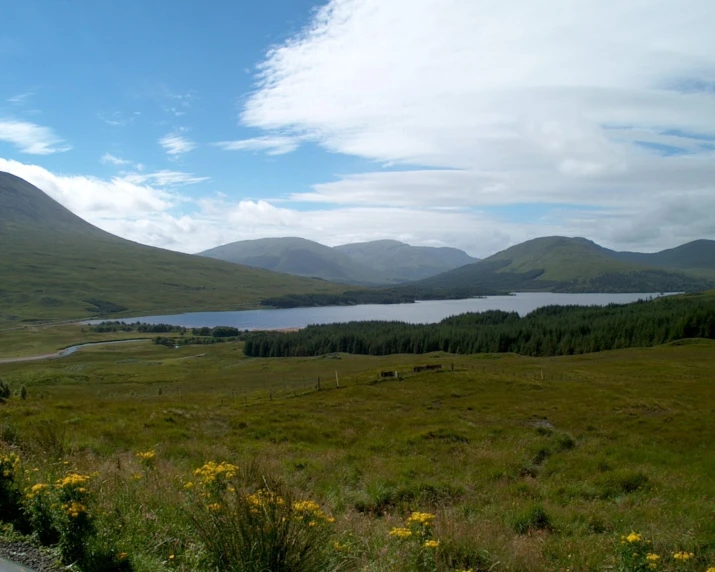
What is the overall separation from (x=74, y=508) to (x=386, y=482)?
A: 23.7 feet

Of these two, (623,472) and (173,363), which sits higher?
(623,472)

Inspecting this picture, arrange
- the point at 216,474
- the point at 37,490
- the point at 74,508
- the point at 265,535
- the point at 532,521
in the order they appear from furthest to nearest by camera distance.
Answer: the point at 532,521 → the point at 216,474 → the point at 37,490 → the point at 74,508 → the point at 265,535

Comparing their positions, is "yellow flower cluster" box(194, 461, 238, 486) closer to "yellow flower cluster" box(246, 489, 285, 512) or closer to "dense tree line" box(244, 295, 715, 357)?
"yellow flower cluster" box(246, 489, 285, 512)

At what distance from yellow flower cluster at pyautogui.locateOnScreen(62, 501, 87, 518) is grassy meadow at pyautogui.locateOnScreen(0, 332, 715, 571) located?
23 mm

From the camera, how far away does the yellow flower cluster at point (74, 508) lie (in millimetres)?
5787

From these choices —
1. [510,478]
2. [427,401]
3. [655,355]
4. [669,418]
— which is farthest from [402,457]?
[655,355]

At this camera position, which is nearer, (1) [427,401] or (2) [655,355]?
(1) [427,401]

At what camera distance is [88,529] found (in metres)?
5.97

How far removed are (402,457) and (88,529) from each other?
11.3m

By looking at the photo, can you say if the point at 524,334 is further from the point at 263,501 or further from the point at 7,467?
the point at 7,467

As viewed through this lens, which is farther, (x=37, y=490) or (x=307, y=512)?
(x=37, y=490)

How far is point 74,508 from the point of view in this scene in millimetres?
5828

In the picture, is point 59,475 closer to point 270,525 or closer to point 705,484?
point 270,525

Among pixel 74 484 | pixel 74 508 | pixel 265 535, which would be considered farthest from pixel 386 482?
pixel 74 508
